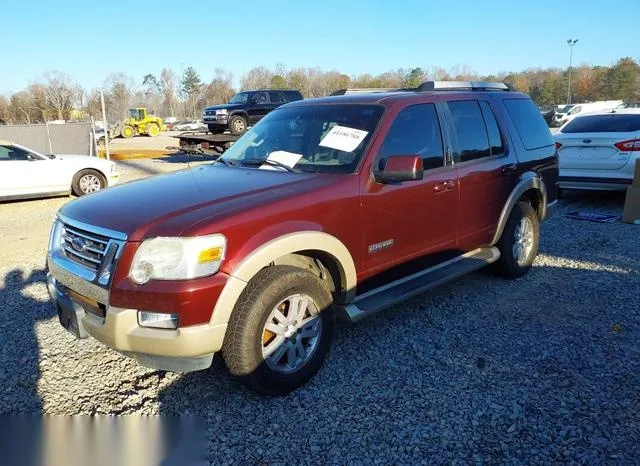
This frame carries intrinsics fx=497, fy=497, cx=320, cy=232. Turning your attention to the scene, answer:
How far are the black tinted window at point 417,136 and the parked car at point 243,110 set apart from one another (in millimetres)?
14998

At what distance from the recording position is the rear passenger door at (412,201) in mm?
3646

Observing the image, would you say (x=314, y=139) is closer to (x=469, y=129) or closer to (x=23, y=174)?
(x=469, y=129)

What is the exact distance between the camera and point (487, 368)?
11.5 ft

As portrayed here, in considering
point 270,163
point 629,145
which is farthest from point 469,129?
Answer: point 629,145

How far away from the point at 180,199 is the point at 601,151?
7.71 m

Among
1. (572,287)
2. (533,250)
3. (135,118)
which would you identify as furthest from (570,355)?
(135,118)

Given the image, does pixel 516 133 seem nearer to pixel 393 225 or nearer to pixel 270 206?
pixel 393 225

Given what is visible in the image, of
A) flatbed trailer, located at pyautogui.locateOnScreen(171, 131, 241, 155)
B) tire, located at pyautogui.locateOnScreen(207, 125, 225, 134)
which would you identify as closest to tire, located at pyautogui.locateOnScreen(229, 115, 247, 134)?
tire, located at pyautogui.locateOnScreen(207, 125, 225, 134)

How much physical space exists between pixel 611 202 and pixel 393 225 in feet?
24.5

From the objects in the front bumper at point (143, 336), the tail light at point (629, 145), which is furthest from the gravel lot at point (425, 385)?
the tail light at point (629, 145)

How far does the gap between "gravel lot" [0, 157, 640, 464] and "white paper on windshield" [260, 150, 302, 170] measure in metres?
1.46

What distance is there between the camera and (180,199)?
124 inches

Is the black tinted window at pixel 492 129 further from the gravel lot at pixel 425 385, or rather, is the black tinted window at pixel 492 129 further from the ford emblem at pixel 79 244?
the ford emblem at pixel 79 244

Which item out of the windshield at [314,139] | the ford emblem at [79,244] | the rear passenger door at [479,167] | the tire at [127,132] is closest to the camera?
the ford emblem at [79,244]
